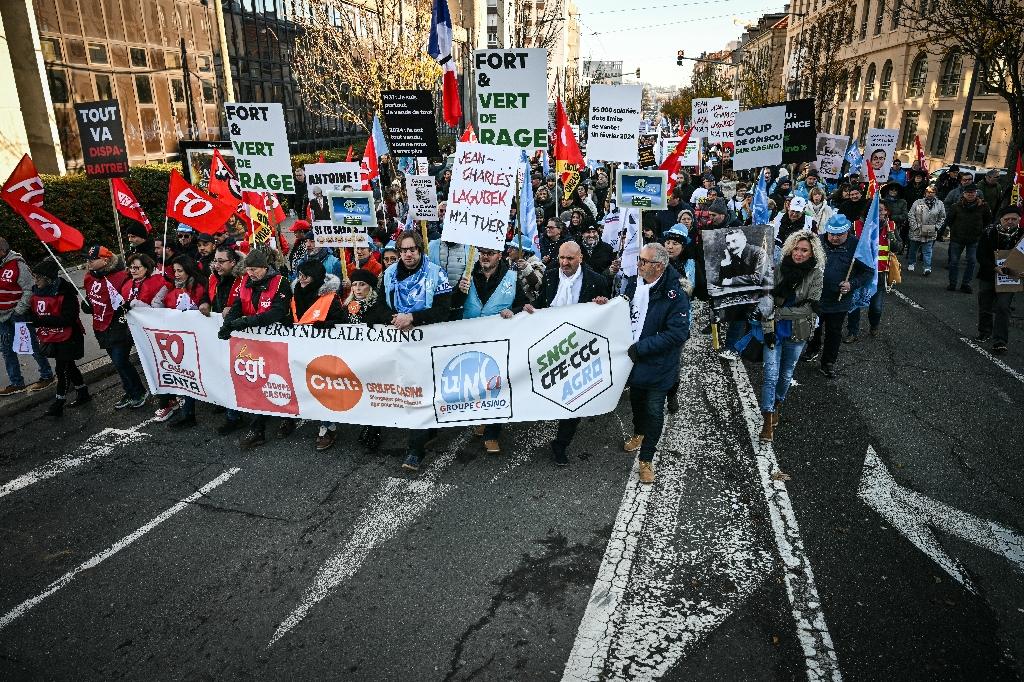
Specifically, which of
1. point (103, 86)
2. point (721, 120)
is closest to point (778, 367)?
point (721, 120)

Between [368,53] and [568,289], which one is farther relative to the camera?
[368,53]

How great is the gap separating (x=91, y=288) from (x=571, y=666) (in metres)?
6.35

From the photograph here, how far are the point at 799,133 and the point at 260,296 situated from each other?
9.24 m

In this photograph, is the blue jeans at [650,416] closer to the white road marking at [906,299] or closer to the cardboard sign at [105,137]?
the white road marking at [906,299]

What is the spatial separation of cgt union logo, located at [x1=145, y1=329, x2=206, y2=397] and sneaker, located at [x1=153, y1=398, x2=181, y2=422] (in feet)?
1.03

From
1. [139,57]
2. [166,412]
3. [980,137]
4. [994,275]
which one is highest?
[139,57]

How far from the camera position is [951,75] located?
30906 mm

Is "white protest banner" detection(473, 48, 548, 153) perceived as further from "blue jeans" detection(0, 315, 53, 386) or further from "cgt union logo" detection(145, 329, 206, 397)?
"blue jeans" detection(0, 315, 53, 386)

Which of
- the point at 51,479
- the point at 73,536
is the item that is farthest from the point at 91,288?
the point at 73,536

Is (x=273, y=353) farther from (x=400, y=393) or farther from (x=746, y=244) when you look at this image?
(x=746, y=244)

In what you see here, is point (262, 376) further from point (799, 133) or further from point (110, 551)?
point (799, 133)

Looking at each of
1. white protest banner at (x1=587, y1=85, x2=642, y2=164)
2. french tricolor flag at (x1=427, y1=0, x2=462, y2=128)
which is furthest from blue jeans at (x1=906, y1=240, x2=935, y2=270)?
french tricolor flag at (x1=427, y1=0, x2=462, y2=128)

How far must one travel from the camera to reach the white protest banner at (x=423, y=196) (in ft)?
34.4

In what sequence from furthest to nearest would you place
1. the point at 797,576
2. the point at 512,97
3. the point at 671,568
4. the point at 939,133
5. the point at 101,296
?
the point at 939,133 < the point at 512,97 < the point at 101,296 < the point at 671,568 < the point at 797,576
